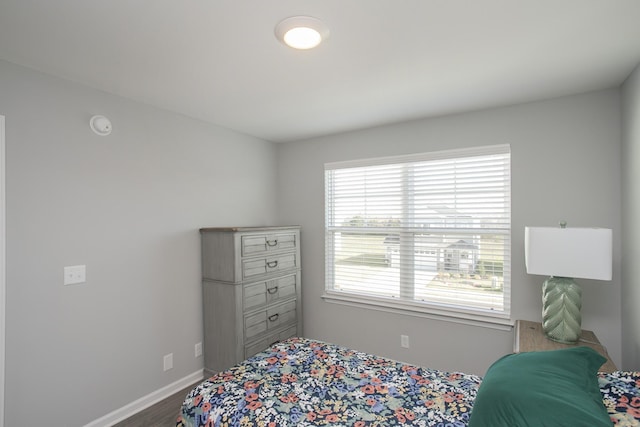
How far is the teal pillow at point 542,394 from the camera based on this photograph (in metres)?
1.02

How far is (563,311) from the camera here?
2135mm

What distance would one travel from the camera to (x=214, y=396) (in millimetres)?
1656

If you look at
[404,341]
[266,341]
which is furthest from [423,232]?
[266,341]

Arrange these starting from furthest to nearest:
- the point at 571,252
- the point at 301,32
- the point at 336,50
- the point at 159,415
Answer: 1. the point at 159,415
2. the point at 571,252
3. the point at 336,50
4. the point at 301,32

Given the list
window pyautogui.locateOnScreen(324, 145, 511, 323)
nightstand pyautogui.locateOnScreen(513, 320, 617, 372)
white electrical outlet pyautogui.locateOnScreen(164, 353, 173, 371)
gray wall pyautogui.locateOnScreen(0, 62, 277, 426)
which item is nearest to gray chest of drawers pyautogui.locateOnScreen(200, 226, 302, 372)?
gray wall pyautogui.locateOnScreen(0, 62, 277, 426)

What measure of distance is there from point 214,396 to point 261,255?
Answer: 5.10 ft

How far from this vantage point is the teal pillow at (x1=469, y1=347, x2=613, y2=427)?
102 centimetres

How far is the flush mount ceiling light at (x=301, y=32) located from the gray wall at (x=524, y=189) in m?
1.73

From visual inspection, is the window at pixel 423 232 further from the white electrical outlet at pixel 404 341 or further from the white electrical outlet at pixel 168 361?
the white electrical outlet at pixel 168 361

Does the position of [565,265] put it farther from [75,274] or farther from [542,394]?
[75,274]

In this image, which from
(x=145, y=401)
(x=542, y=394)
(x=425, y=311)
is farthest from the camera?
(x=425, y=311)

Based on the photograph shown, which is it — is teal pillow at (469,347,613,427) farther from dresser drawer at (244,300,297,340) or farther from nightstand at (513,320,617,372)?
dresser drawer at (244,300,297,340)

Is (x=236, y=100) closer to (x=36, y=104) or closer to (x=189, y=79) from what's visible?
(x=189, y=79)

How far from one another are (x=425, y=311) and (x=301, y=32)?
258cm
